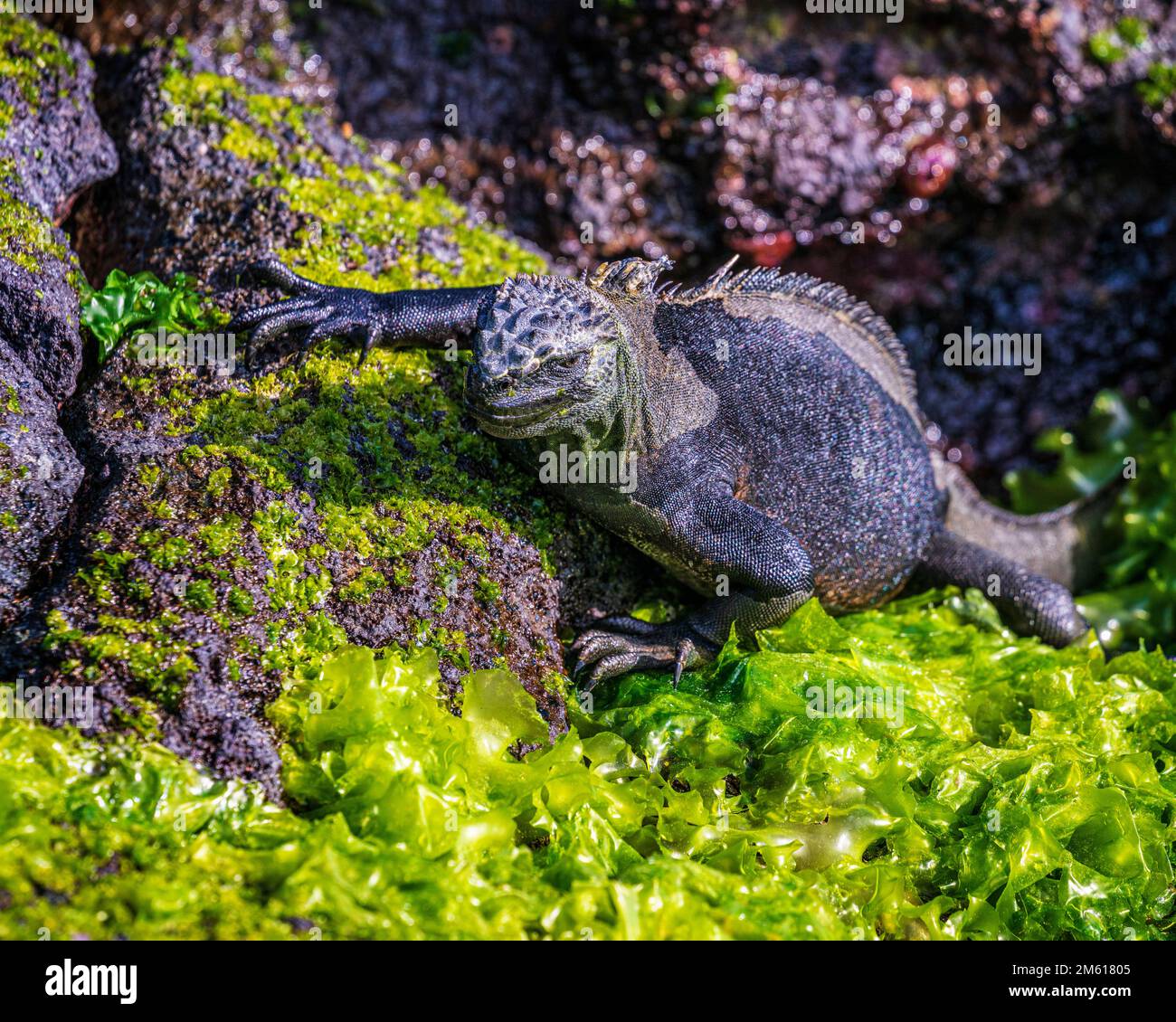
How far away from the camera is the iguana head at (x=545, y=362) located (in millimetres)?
3268

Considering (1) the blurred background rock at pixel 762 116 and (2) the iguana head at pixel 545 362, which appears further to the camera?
(1) the blurred background rock at pixel 762 116

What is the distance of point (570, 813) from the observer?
3.00m

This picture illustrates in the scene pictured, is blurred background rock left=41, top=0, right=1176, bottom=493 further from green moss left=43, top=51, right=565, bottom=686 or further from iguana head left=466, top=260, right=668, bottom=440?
iguana head left=466, top=260, right=668, bottom=440

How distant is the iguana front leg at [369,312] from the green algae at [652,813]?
1.31 m

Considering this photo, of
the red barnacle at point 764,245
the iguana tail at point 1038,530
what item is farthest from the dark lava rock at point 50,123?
the iguana tail at point 1038,530

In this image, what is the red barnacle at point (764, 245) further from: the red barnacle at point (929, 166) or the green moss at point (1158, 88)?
the green moss at point (1158, 88)

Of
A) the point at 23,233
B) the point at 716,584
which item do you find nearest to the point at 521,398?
the point at 716,584

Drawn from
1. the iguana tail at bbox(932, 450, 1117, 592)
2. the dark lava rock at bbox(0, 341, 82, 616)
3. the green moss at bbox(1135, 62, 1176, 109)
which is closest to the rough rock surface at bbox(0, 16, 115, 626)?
the dark lava rock at bbox(0, 341, 82, 616)

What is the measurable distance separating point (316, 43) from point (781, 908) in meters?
5.36

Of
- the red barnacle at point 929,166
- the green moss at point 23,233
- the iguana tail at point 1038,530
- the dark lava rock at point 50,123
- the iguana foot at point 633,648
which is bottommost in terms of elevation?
the iguana foot at point 633,648
